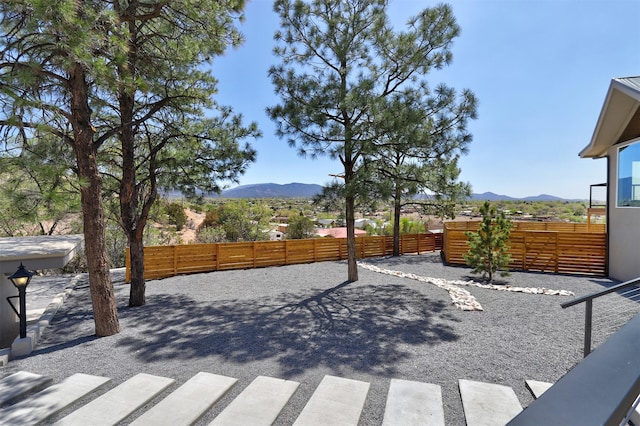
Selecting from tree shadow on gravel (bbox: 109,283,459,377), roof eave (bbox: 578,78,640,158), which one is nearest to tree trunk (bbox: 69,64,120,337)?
tree shadow on gravel (bbox: 109,283,459,377)

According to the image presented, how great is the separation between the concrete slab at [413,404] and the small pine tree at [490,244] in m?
6.62

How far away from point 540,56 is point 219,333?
11.3m

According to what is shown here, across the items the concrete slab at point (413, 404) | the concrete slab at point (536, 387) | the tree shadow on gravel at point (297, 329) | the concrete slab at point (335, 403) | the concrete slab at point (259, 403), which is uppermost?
the concrete slab at point (536, 387)

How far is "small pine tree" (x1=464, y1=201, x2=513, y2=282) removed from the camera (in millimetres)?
8961

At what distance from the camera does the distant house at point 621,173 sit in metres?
8.11

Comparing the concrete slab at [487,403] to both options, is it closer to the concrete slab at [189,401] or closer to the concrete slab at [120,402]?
the concrete slab at [189,401]

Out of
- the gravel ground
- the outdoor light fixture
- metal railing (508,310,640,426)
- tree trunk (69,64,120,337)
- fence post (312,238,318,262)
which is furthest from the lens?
fence post (312,238,318,262)

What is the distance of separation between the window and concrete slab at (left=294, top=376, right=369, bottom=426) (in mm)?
9347

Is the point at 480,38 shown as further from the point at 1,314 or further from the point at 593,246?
the point at 1,314

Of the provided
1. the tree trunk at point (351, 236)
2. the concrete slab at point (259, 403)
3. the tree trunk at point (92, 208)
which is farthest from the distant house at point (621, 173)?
the tree trunk at point (92, 208)

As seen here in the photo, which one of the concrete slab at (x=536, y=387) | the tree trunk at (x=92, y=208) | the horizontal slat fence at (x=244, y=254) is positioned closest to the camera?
the concrete slab at (x=536, y=387)

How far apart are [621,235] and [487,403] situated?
890 centimetres

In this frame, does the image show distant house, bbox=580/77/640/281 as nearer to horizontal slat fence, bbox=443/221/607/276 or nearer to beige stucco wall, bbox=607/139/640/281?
beige stucco wall, bbox=607/139/640/281

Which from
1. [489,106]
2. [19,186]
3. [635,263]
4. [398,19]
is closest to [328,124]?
[398,19]
